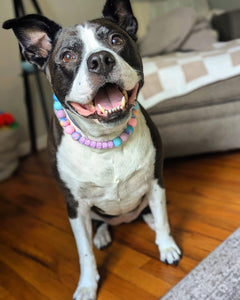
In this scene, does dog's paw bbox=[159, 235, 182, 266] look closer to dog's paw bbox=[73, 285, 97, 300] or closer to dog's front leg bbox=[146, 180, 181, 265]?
dog's front leg bbox=[146, 180, 181, 265]

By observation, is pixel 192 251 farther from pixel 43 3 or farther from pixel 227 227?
pixel 43 3

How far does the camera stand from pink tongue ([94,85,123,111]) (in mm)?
976

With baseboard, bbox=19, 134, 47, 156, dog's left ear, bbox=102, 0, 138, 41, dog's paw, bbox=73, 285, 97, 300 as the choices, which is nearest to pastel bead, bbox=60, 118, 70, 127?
dog's left ear, bbox=102, 0, 138, 41

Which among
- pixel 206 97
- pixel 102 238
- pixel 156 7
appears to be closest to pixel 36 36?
pixel 102 238

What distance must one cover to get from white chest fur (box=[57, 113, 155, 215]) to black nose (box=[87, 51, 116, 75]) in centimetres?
30

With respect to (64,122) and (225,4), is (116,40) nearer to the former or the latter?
(64,122)

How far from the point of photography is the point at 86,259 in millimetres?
1208

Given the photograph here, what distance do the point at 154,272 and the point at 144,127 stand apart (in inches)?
20.8

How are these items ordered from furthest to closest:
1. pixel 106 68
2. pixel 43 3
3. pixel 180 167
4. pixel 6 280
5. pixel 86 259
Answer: pixel 43 3, pixel 180 167, pixel 6 280, pixel 86 259, pixel 106 68

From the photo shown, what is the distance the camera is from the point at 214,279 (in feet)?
3.55

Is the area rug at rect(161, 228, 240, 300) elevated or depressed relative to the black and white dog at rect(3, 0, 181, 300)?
depressed

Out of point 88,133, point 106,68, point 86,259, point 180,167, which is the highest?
point 106,68

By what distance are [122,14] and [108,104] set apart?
346 mm

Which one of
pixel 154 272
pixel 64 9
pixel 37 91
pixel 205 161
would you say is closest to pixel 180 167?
pixel 205 161
